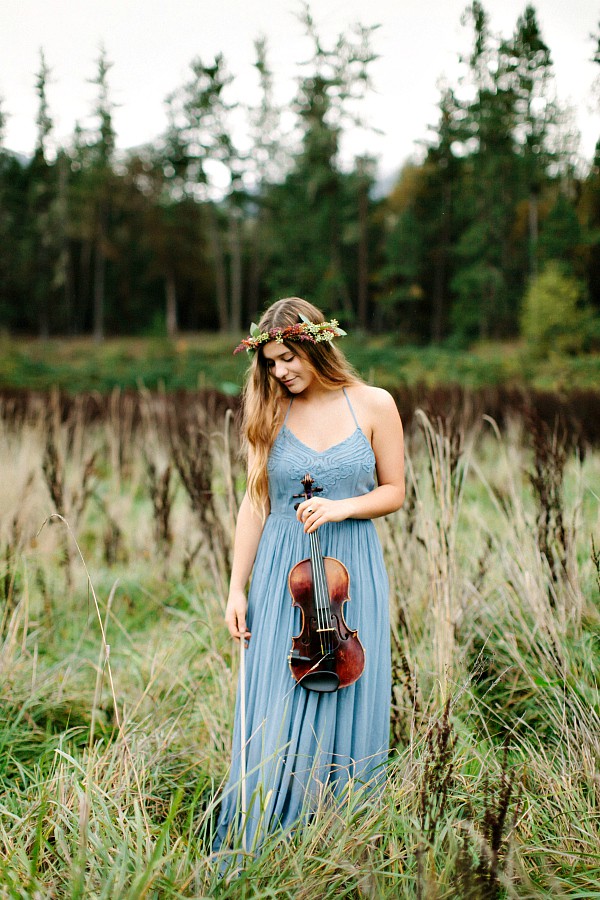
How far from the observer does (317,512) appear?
1.63 metres

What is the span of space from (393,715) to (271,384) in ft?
4.35

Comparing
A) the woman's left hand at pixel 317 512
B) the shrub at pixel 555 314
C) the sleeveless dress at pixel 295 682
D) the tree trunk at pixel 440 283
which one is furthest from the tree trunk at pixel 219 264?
the woman's left hand at pixel 317 512

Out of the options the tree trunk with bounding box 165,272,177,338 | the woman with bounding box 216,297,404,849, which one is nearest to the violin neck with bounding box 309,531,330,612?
the woman with bounding box 216,297,404,849

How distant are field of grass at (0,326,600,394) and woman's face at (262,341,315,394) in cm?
792

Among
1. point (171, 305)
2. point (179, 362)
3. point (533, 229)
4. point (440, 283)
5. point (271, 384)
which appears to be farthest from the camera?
point (171, 305)

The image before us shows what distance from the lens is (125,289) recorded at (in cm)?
2902

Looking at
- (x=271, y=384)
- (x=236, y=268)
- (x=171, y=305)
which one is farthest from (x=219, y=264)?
(x=271, y=384)

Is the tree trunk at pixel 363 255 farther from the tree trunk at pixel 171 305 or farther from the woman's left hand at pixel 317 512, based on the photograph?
the woman's left hand at pixel 317 512

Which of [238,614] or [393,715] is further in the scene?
[393,715]

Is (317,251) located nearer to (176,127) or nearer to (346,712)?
(176,127)

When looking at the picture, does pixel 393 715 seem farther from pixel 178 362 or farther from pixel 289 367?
pixel 178 362

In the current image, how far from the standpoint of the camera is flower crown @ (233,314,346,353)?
1833 millimetres

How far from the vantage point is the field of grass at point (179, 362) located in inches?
516

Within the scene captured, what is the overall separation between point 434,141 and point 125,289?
18460 millimetres
